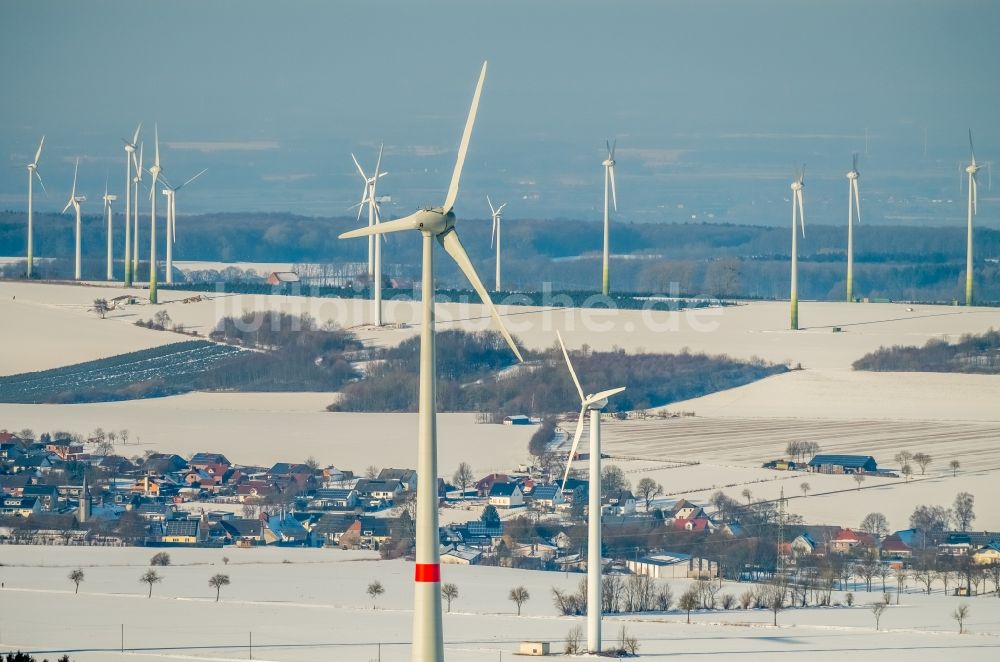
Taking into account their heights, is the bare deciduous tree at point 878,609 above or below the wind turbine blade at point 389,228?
below

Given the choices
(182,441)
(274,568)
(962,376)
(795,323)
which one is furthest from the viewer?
(795,323)

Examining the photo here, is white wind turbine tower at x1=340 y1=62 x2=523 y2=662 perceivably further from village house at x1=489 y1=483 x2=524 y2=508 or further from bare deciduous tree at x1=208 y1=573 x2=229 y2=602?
village house at x1=489 y1=483 x2=524 y2=508

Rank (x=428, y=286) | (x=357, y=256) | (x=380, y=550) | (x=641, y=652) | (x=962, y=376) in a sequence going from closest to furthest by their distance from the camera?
(x=428, y=286) → (x=641, y=652) → (x=380, y=550) → (x=962, y=376) → (x=357, y=256)

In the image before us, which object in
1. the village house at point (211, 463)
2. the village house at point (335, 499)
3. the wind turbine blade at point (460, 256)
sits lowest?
the village house at point (335, 499)

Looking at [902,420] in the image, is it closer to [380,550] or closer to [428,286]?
[380,550]

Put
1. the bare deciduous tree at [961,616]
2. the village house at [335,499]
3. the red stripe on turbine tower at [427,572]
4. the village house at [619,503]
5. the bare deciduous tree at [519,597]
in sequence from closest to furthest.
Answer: the red stripe on turbine tower at [427,572]
the bare deciduous tree at [961,616]
the bare deciduous tree at [519,597]
the village house at [619,503]
the village house at [335,499]

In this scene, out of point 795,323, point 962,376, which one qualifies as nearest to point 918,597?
point 962,376

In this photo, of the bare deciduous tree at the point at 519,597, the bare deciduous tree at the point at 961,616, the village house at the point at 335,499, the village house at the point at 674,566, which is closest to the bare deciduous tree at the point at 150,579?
the bare deciduous tree at the point at 519,597

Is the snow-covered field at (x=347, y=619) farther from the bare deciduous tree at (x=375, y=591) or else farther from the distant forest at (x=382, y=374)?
the distant forest at (x=382, y=374)
